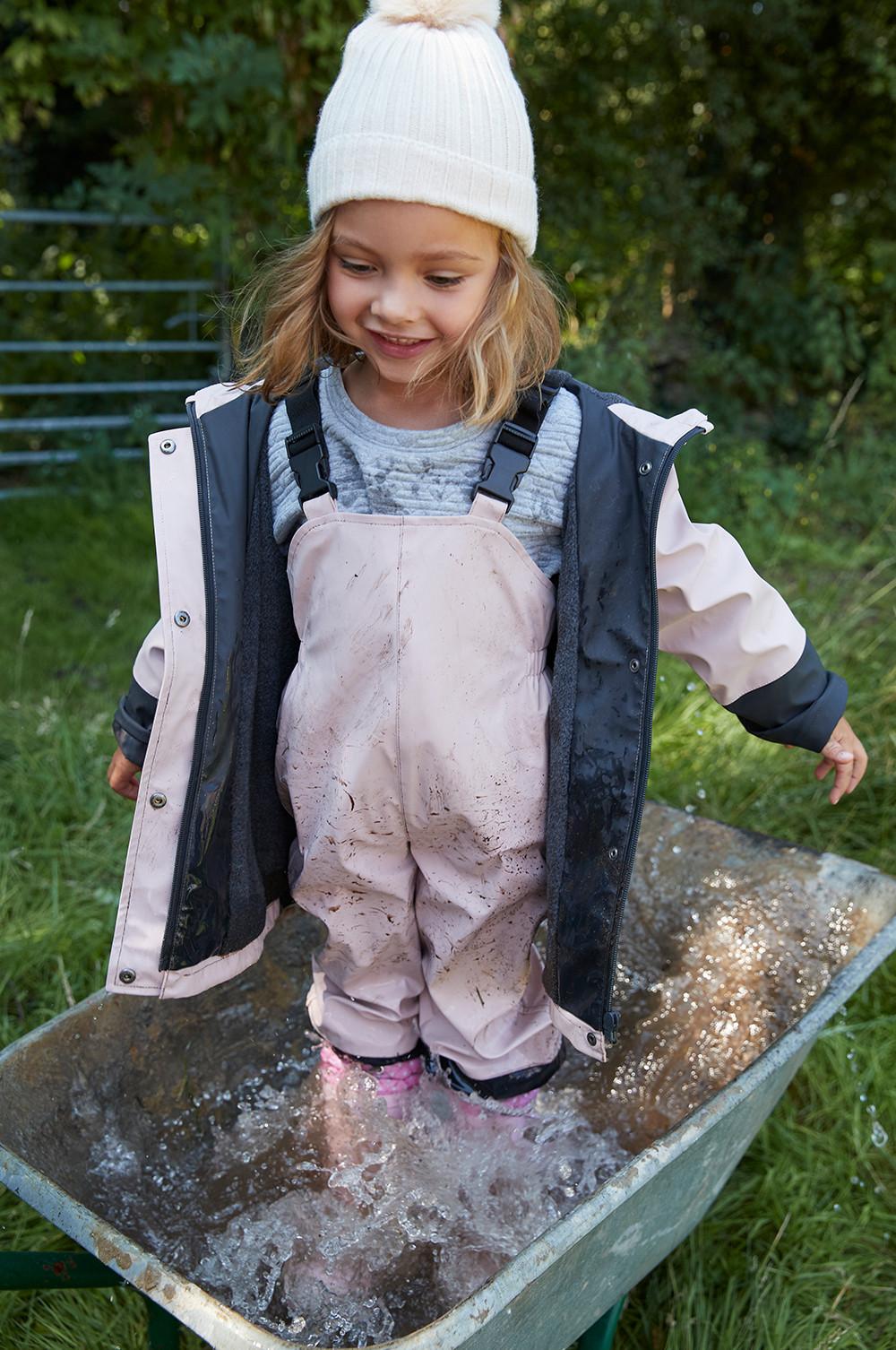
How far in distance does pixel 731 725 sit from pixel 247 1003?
1.70 metres

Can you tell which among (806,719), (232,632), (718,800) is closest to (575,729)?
(806,719)

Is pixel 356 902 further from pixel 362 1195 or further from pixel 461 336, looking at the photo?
pixel 461 336

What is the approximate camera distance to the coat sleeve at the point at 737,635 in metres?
1.76

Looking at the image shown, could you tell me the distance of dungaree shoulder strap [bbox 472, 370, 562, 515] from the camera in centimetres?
171

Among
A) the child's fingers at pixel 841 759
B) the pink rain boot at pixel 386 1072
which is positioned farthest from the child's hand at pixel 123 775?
the child's fingers at pixel 841 759

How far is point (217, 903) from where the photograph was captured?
1925 millimetres

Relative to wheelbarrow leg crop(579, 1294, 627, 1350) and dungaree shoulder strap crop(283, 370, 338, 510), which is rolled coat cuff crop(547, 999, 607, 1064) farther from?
dungaree shoulder strap crop(283, 370, 338, 510)

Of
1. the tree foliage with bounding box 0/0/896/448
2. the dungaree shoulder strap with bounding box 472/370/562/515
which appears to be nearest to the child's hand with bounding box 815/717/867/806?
the dungaree shoulder strap with bounding box 472/370/562/515

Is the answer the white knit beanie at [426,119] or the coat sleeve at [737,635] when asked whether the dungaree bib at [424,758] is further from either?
the white knit beanie at [426,119]

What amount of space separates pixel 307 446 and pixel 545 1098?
1.31 metres

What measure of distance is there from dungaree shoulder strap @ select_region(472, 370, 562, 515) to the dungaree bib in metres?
0.03

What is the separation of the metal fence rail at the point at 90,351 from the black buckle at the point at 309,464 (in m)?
4.10

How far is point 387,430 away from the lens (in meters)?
1.77

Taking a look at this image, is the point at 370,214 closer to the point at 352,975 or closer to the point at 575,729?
the point at 575,729
